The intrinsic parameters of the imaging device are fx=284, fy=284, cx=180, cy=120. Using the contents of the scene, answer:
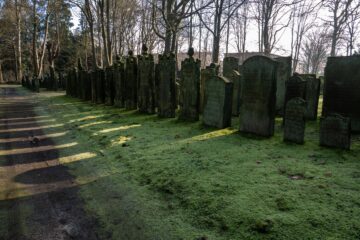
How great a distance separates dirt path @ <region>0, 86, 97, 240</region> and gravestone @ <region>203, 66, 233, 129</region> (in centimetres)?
355

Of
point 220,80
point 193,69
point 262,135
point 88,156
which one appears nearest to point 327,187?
point 262,135

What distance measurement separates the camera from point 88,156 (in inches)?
217

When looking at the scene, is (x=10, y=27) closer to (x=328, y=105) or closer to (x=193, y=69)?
(x=193, y=69)

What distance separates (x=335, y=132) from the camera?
5094 mm

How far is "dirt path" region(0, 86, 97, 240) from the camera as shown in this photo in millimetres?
3023

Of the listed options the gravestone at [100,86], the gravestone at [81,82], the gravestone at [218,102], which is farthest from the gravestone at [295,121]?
the gravestone at [81,82]

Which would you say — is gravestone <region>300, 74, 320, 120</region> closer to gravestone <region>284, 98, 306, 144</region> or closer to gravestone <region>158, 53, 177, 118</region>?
gravestone <region>284, 98, 306, 144</region>

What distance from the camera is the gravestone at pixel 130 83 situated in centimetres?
1020

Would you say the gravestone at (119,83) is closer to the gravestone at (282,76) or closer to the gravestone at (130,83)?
the gravestone at (130,83)

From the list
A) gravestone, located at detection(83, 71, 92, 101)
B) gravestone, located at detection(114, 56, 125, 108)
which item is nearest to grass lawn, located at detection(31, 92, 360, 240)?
gravestone, located at detection(114, 56, 125, 108)

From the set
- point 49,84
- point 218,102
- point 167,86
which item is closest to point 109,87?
point 167,86

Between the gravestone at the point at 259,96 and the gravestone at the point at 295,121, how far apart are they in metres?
0.40

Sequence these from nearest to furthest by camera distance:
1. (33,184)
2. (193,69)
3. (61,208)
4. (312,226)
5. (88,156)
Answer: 1. (312,226)
2. (61,208)
3. (33,184)
4. (88,156)
5. (193,69)

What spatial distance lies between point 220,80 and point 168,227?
437 cm
